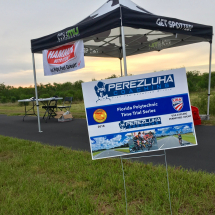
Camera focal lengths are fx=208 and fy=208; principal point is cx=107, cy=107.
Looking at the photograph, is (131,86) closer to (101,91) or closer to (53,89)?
(101,91)

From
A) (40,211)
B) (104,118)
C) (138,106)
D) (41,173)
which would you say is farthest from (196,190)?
(41,173)

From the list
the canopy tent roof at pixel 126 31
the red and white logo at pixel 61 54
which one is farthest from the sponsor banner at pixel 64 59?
the canopy tent roof at pixel 126 31

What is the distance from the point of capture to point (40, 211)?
6.93 ft

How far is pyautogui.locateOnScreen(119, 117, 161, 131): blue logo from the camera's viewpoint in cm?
202

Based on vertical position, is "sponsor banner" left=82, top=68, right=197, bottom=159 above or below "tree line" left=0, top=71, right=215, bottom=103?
below

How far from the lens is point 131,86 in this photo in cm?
205

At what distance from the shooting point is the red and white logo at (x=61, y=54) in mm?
5145

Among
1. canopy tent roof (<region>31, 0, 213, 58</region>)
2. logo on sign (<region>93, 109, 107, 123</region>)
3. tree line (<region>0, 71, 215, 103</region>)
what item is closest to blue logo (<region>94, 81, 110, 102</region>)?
logo on sign (<region>93, 109, 107, 123</region>)

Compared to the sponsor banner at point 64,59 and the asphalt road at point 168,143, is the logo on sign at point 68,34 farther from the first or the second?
the asphalt road at point 168,143

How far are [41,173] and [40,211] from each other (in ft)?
3.22

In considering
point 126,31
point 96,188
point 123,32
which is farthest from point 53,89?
point 96,188

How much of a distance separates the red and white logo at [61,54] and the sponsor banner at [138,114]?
3354 millimetres

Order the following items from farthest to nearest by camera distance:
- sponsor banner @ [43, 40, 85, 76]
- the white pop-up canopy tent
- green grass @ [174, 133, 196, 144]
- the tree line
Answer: the tree line
sponsor banner @ [43, 40, 85, 76]
the white pop-up canopy tent
green grass @ [174, 133, 196, 144]

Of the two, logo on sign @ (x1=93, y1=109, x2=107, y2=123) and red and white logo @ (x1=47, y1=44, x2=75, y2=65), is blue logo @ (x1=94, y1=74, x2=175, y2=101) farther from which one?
red and white logo @ (x1=47, y1=44, x2=75, y2=65)
